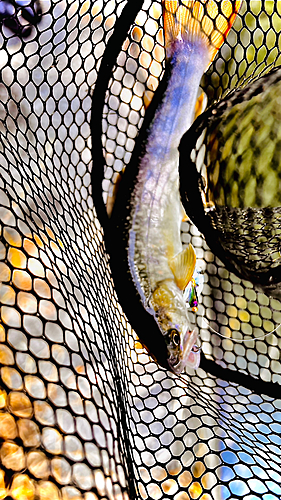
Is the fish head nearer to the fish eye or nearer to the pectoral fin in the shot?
the fish eye

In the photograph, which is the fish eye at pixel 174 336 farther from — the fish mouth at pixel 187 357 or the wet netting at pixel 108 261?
the wet netting at pixel 108 261

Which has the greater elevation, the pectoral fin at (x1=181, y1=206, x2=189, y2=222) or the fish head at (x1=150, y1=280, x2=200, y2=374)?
the pectoral fin at (x1=181, y1=206, x2=189, y2=222)

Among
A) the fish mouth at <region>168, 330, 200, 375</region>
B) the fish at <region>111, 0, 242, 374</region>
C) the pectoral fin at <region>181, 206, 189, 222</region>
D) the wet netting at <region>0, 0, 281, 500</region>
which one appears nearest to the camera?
the wet netting at <region>0, 0, 281, 500</region>

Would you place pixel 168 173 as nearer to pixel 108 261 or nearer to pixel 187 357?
pixel 108 261

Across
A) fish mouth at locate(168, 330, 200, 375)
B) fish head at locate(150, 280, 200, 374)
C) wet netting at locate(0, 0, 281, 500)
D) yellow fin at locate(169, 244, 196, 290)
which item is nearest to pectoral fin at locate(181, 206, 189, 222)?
wet netting at locate(0, 0, 281, 500)

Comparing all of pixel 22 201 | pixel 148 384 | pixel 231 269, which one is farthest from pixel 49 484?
pixel 231 269

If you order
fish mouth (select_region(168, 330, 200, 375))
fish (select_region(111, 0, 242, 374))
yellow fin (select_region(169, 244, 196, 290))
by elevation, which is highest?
fish (select_region(111, 0, 242, 374))
